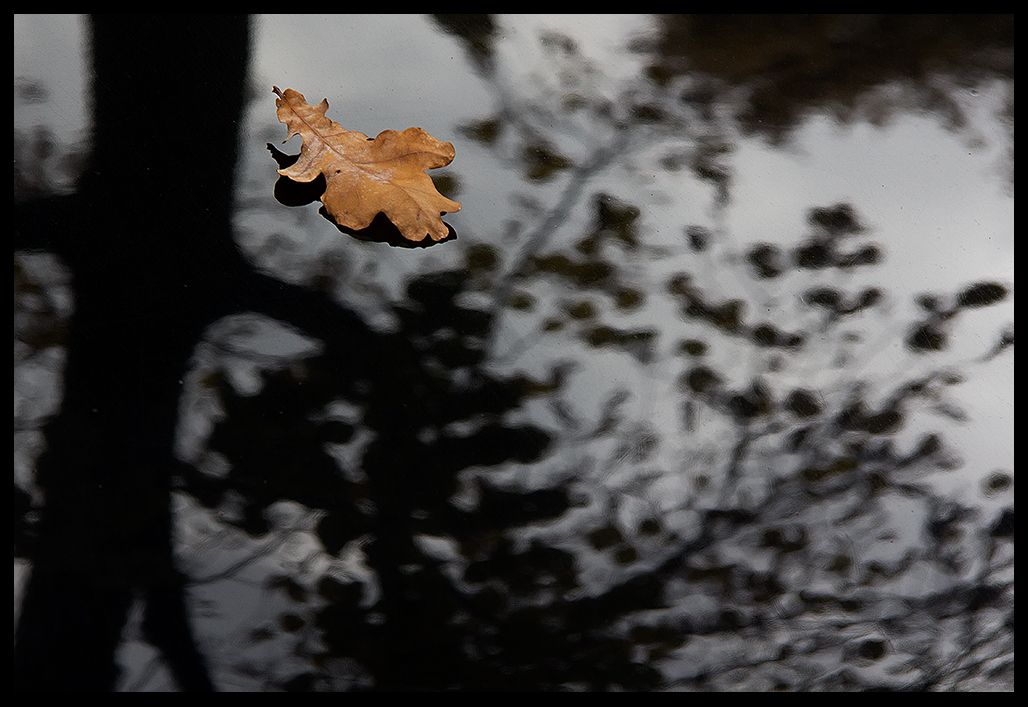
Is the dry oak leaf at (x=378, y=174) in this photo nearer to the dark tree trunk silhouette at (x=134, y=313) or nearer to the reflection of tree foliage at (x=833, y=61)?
the dark tree trunk silhouette at (x=134, y=313)

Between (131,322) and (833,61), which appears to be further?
(833,61)

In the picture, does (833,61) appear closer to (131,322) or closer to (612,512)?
(612,512)

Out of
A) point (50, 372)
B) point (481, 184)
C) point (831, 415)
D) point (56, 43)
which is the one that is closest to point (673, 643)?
point (831, 415)

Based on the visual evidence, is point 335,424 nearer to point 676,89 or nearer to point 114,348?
point 114,348

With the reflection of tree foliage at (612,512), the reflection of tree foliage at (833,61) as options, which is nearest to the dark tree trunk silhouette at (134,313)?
the reflection of tree foliage at (612,512)

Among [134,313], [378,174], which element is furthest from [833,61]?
[134,313]
